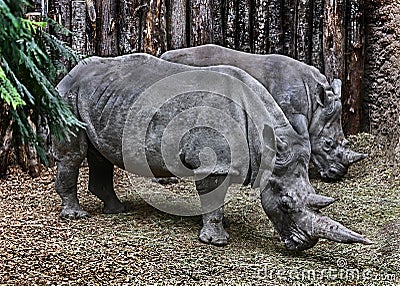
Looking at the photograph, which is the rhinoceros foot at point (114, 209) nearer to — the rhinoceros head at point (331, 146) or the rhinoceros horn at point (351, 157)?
the rhinoceros head at point (331, 146)

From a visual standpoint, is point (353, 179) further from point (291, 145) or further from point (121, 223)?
point (121, 223)

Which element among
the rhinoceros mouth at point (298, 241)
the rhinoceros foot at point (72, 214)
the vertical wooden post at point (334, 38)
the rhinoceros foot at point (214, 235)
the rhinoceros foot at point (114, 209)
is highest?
the vertical wooden post at point (334, 38)

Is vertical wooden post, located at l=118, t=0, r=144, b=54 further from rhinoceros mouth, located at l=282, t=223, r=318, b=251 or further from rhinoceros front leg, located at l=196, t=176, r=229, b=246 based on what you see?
rhinoceros mouth, located at l=282, t=223, r=318, b=251

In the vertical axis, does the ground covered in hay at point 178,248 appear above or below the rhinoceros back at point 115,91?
below

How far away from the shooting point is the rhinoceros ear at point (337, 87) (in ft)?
17.8

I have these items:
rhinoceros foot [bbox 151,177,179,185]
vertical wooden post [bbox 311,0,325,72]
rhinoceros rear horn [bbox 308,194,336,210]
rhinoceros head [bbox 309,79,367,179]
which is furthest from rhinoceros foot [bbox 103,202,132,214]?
vertical wooden post [bbox 311,0,325,72]

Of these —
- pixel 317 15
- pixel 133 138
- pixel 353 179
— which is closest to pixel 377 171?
pixel 353 179

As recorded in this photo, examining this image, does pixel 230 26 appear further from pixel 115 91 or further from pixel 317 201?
pixel 317 201

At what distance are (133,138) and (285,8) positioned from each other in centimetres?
264

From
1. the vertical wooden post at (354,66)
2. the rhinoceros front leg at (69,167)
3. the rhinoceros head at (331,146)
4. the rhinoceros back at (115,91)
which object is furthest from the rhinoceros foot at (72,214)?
the vertical wooden post at (354,66)

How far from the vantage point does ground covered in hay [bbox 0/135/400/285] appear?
3.26 m

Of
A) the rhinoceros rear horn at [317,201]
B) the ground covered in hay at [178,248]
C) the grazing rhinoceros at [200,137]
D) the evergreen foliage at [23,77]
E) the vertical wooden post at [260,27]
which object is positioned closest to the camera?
the evergreen foliage at [23,77]

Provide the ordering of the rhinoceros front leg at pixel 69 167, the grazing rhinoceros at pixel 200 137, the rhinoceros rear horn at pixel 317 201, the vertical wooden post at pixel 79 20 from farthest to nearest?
1. the vertical wooden post at pixel 79 20
2. the rhinoceros front leg at pixel 69 167
3. the grazing rhinoceros at pixel 200 137
4. the rhinoceros rear horn at pixel 317 201

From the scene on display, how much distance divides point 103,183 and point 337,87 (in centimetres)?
235
